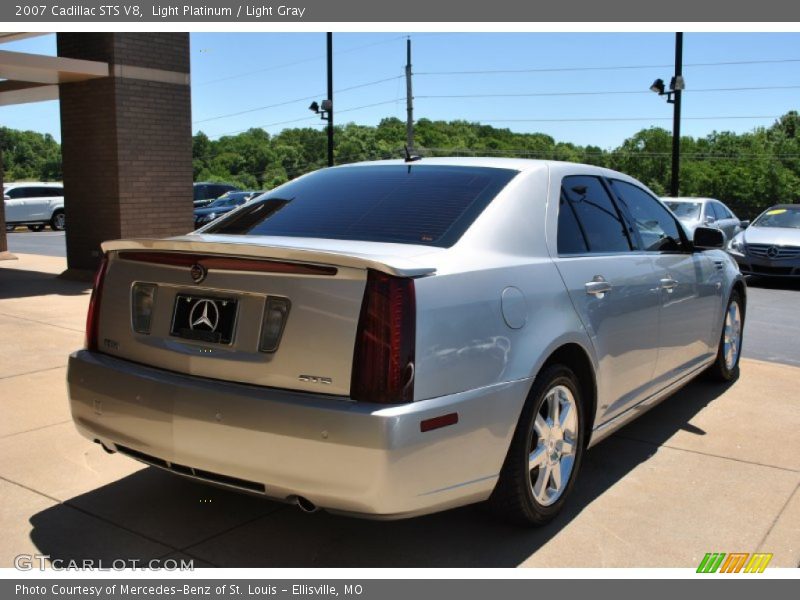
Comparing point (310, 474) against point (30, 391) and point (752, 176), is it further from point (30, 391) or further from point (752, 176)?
point (752, 176)

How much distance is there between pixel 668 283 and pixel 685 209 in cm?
1173

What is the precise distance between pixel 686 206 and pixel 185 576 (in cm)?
1453

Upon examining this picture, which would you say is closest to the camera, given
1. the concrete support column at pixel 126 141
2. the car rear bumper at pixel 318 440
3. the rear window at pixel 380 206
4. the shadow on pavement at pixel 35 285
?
the car rear bumper at pixel 318 440

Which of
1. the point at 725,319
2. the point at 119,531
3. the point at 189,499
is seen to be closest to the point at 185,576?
the point at 119,531

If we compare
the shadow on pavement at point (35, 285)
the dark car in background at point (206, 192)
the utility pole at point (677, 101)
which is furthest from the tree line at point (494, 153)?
the shadow on pavement at point (35, 285)

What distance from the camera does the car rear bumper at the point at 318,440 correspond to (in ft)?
8.93

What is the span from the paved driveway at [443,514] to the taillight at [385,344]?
905 mm

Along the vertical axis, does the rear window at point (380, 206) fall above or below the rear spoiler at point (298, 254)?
above

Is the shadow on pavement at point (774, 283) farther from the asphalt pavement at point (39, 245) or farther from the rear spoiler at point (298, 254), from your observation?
the asphalt pavement at point (39, 245)

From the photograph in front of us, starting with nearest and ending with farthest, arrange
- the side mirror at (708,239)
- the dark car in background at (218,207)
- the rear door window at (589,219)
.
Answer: the rear door window at (589,219)
the side mirror at (708,239)
the dark car in background at (218,207)

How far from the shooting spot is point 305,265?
2.93 meters

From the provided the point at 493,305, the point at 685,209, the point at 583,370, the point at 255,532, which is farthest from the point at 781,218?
the point at 255,532

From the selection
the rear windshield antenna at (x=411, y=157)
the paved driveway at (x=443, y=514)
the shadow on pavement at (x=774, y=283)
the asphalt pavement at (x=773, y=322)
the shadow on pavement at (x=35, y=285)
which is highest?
the rear windshield antenna at (x=411, y=157)

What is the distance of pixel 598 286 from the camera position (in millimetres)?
3846
